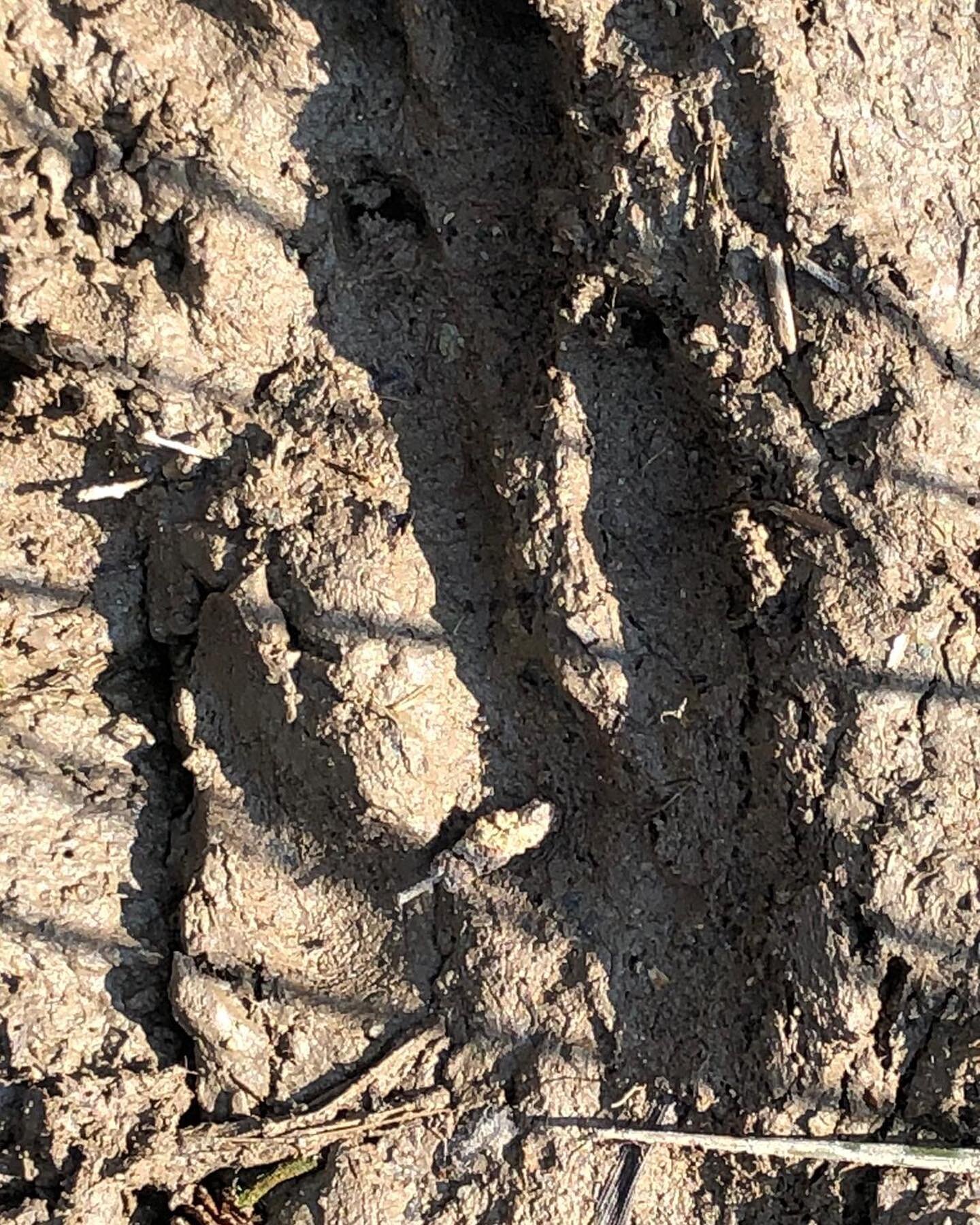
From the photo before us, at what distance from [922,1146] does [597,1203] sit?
564mm

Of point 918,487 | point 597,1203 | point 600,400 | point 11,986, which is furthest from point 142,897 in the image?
point 918,487

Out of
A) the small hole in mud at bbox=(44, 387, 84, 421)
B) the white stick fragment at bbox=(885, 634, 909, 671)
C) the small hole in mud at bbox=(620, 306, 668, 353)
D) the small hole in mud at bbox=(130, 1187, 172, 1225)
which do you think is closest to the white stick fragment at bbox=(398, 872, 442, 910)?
the small hole in mud at bbox=(130, 1187, 172, 1225)

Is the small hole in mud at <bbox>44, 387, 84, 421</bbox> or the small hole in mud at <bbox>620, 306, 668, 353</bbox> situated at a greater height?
the small hole in mud at <bbox>620, 306, 668, 353</bbox>

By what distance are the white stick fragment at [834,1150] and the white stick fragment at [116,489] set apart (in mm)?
1557

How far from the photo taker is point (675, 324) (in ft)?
6.63

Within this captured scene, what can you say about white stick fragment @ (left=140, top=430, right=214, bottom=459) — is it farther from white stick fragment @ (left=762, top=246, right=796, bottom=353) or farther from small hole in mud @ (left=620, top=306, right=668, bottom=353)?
white stick fragment @ (left=762, top=246, right=796, bottom=353)

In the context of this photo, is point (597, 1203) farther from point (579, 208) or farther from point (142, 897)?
point (579, 208)

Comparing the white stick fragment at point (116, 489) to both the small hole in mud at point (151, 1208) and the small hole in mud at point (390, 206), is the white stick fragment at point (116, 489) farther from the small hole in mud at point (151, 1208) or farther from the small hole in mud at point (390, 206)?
the small hole in mud at point (151, 1208)

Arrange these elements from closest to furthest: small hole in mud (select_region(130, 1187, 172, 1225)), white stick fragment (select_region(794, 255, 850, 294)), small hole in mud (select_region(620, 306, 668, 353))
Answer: white stick fragment (select_region(794, 255, 850, 294))
small hole in mud (select_region(620, 306, 668, 353))
small hole in mud (select_region(130, 1187, 172, 1225))

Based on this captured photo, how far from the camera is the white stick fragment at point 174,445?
227 centimetres

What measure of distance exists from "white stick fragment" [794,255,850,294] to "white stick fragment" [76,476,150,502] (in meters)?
1.32

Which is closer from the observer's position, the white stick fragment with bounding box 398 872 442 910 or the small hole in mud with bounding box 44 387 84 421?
the white stick fragment with bounding box 398 872 442 910

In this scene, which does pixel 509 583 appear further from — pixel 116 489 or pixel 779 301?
pixel 116 489

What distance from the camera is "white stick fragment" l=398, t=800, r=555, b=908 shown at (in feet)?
7.16
